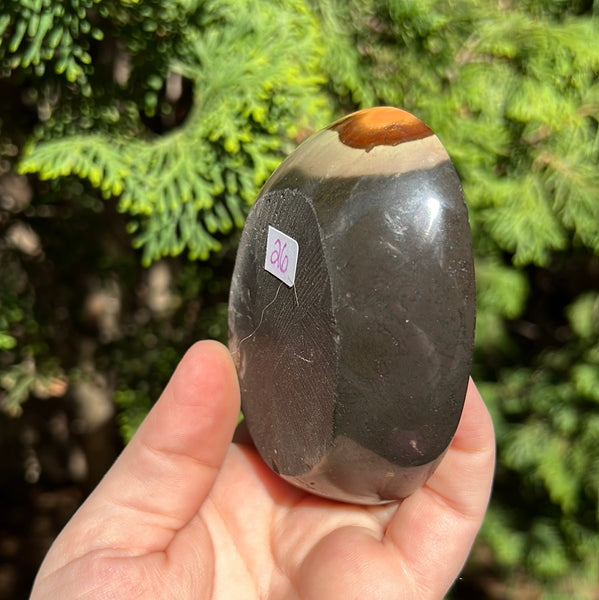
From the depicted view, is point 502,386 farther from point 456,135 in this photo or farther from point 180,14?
point 180,14

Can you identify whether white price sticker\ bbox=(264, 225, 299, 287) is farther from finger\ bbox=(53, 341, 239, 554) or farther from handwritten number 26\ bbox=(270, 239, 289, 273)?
finger\ bbox=(53, 341, 239, 554)

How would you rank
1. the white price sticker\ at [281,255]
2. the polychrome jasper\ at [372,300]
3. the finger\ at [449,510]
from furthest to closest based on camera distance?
the finger\ at [449,510], the white price sticker\ at [281,255], the polychrome jasper\ at [372,300]

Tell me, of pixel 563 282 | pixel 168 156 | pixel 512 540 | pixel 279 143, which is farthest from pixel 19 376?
pixel 563 282

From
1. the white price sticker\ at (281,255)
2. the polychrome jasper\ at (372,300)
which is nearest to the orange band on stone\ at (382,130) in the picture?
the polychrome jasper\ at (372,300)

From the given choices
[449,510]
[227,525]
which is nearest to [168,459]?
[227,525]

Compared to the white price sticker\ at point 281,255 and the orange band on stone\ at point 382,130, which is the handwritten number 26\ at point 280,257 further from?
the orange band on stone\ at point 382,130

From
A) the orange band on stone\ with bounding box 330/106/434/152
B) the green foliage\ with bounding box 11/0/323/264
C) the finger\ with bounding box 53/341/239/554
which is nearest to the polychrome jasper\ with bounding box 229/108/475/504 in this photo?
the orange band on stone\ with bounding box 330/106/434/152
